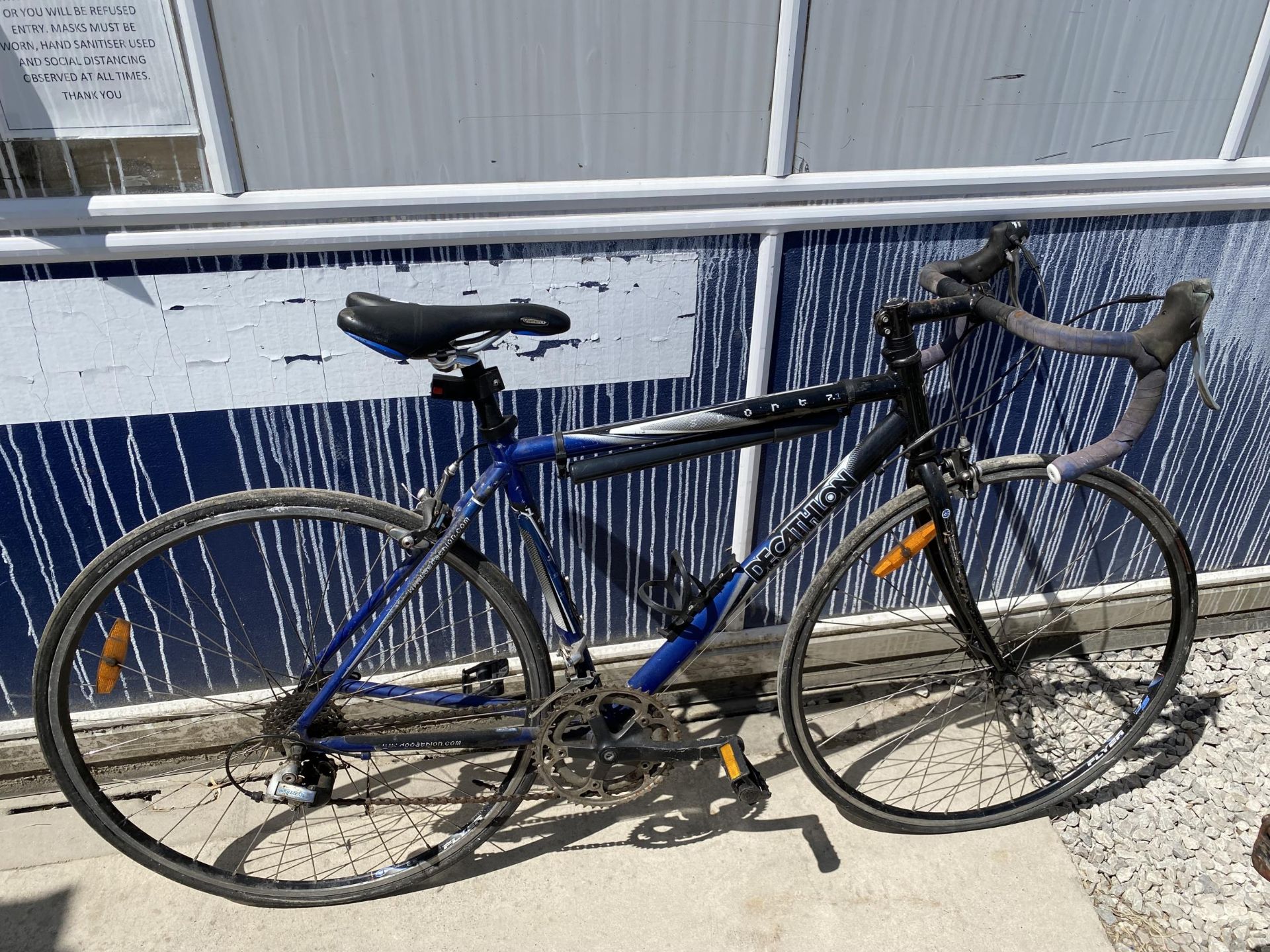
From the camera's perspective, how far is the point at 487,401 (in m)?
2.07

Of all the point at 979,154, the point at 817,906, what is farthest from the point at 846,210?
the point at 817,906

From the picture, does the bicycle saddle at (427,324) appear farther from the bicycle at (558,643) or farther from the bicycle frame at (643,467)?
the bicycle frame at (643,467)

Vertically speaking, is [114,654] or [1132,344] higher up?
[1132,344]

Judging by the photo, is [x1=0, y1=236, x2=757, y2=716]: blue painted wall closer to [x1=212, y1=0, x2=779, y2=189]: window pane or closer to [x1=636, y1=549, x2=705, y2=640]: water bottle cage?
[x1=212, y1=0, x2=779, y2=189]: window pane

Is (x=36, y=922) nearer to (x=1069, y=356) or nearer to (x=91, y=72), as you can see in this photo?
(x=91, y=72)

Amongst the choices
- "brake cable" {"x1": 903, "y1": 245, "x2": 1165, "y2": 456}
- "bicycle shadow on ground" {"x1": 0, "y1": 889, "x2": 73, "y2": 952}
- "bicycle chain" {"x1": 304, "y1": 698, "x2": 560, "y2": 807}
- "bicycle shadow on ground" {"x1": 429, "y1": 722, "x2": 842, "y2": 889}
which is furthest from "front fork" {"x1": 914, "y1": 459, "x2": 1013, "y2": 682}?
"bicycle shadow on ground" {"x1": 0, "y1": 889, "x2": 73, "y2": 952}

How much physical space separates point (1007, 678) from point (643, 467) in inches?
49.6

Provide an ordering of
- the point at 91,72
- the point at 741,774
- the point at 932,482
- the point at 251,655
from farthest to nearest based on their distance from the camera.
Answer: the point at 251,655
the point at 741,774
the point at 932,482
the point at 91,72

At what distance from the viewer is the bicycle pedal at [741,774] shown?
2.35 meters

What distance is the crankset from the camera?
2.34 m

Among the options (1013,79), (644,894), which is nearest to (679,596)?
(644,894)

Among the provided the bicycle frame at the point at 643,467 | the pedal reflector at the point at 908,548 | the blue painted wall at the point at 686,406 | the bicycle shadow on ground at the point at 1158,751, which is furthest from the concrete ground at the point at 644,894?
the pedal reflector at the point at 908,548

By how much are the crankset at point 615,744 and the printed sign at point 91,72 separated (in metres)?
1.69

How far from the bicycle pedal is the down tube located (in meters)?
0.24
